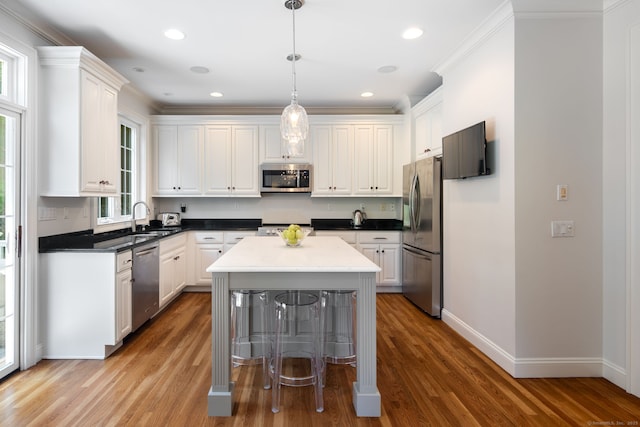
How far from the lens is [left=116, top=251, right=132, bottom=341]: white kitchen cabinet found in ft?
9.29

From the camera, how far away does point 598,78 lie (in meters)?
2.47

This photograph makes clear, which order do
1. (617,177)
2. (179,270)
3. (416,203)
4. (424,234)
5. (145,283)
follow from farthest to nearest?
(179,270)
(416,203)
(424,234)
(145,283)
(617,177)

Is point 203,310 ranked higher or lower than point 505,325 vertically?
lower

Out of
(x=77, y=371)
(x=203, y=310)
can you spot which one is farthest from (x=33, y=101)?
(x=203, y=310)

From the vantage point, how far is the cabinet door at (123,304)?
2834 millimetres

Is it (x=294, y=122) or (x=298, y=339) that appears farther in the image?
(x=298, y=339)

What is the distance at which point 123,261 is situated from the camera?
9.58 feet

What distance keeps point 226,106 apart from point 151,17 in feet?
A: 8.27

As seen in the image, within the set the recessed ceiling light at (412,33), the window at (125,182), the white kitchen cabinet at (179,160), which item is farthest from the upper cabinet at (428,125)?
the window at (125,182)

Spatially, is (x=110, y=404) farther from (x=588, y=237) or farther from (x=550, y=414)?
(x=588, y=237)

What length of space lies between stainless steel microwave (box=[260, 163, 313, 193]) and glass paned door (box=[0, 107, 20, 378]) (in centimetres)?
283

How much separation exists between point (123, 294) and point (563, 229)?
343 cm

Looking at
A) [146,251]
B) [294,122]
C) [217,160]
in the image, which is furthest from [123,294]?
[217,160]

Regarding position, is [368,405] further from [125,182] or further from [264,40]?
[125,182]
